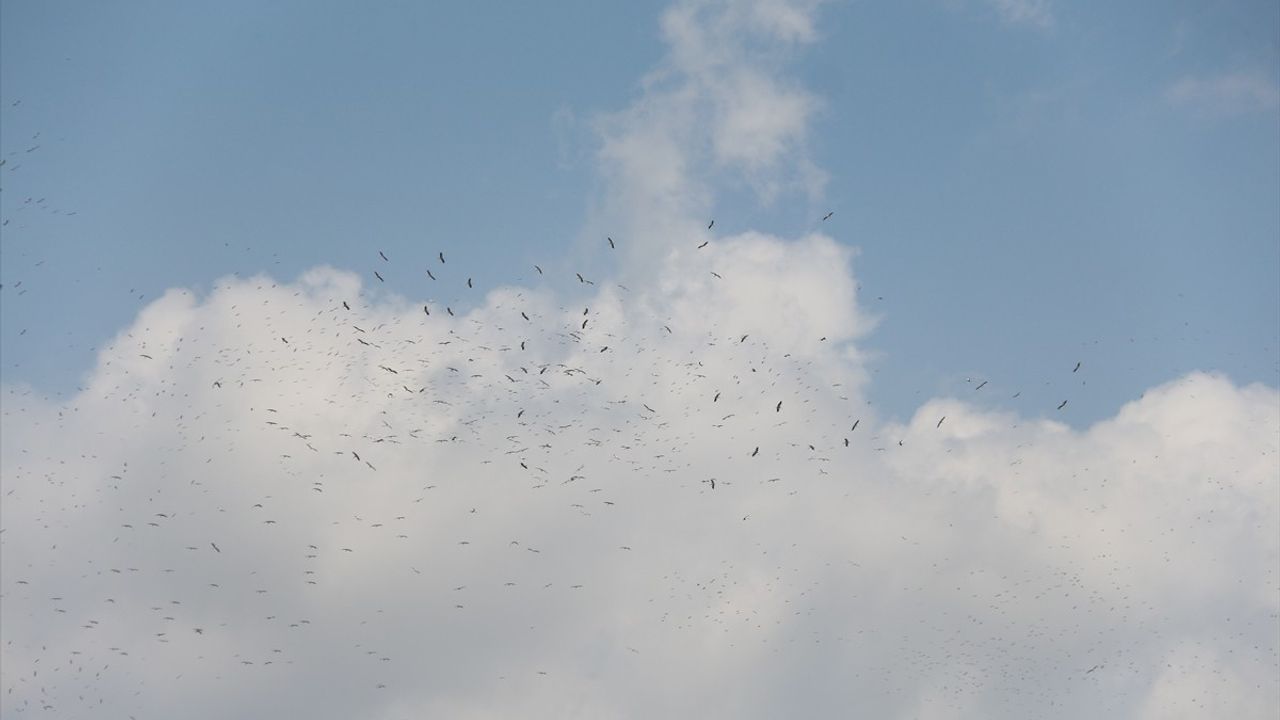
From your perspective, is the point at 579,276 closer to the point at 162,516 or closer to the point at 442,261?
the point at 442,261

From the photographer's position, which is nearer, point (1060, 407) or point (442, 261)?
point (442, 261)

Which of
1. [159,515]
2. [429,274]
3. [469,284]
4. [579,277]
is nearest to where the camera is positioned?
[429,274]

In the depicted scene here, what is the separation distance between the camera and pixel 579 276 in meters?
61.5

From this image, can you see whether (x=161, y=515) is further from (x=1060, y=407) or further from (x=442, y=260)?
(x=1060, y=407)

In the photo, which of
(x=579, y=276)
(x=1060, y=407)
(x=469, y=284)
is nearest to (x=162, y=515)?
(x=469, y=284)

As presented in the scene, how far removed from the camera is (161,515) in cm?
7600

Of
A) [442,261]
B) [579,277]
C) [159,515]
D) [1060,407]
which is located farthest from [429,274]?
[1060,407]

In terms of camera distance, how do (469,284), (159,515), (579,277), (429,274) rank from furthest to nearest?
(159,515), (579,277), (469,284), (429,274)

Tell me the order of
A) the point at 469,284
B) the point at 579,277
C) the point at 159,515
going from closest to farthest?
the point at 469,284 < the point at 579,277 < the point at 159,515

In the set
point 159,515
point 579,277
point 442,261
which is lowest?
point 159,515

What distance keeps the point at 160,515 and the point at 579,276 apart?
171 ft

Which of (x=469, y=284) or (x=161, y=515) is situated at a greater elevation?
(x=469, y=284)

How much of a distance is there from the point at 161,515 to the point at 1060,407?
86.9 metres

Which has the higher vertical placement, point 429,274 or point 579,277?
point 579,277
